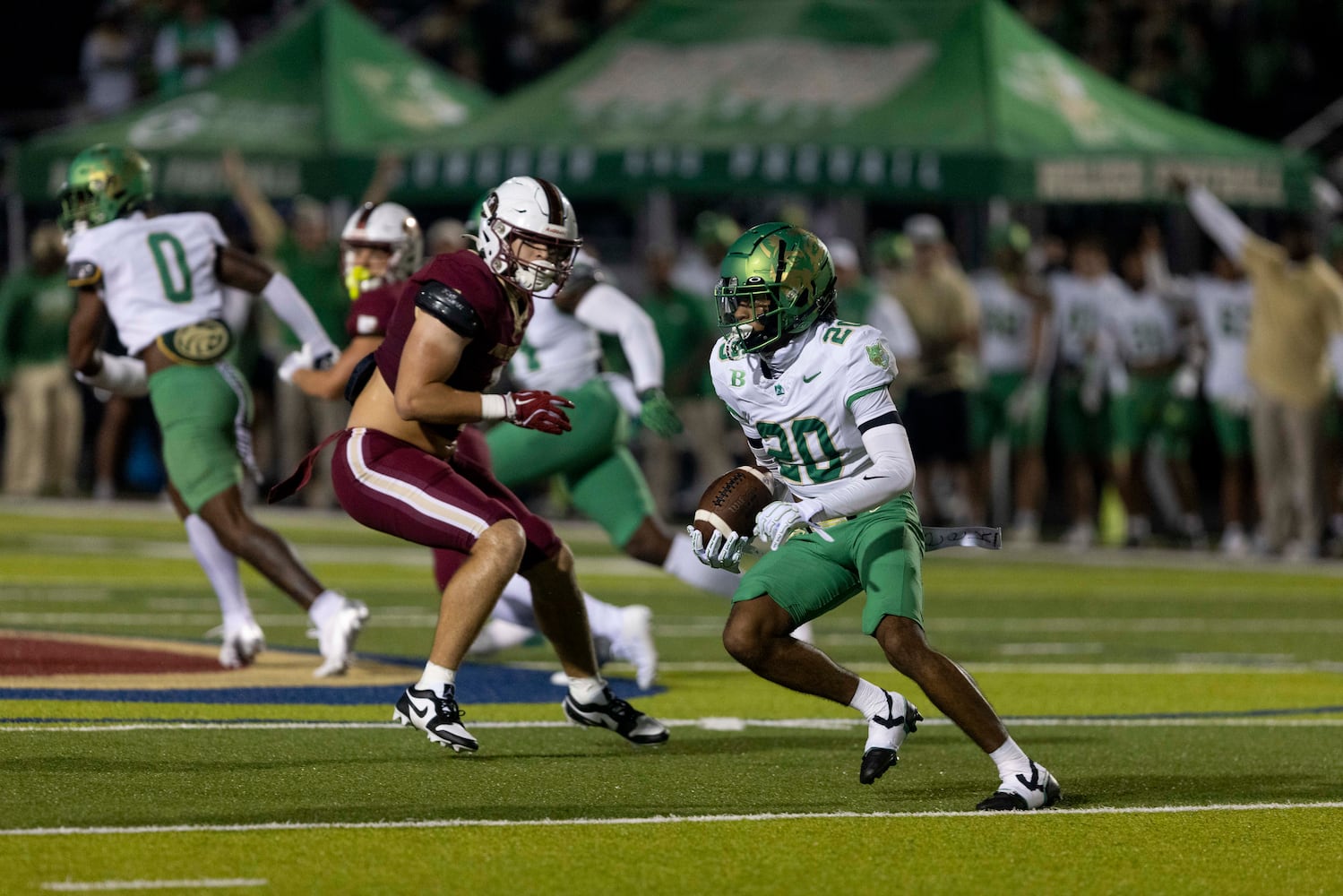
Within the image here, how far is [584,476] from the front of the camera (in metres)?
9.31

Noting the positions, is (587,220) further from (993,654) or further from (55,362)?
(993,654)

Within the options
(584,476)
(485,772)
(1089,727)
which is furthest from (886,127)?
(485,772)

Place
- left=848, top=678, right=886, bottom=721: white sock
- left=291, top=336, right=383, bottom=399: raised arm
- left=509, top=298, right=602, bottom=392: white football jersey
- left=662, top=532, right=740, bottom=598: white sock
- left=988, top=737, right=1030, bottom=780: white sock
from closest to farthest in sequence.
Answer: left=988, top=737, right=1030, bottom=780: white sock, left=848, top=678, right=886, bottom=721: white sock, left=291, top=336, right=383, bottom=399: raised arm, left=662, top=532, right=740, bottom=598: white sock, left=509, top=298, right=602, bottom=392: white football jersey

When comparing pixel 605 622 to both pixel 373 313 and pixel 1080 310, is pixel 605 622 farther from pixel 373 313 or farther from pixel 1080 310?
pixel 1080 310

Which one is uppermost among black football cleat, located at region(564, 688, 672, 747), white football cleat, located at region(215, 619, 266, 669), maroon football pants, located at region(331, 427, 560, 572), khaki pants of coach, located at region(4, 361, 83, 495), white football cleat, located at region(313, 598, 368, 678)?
maroon football pants, located at region(331, 427, 560, 572)

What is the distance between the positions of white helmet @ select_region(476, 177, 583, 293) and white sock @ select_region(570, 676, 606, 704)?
121 centimetres

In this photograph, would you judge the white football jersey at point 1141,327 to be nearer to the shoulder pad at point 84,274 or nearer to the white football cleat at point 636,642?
the white football cleat at point 636,642

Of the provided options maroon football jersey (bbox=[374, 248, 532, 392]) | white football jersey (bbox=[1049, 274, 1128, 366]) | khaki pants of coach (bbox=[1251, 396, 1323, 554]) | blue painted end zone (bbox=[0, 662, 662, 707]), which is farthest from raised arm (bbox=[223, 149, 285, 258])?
maroon football jersey (bbox=[374, 248, 532, 392])

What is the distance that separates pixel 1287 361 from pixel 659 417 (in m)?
7.83

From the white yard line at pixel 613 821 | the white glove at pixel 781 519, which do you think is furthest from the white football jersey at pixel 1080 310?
the white glove at pixel 781 519

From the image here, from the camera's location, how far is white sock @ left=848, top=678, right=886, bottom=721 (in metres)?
6.36

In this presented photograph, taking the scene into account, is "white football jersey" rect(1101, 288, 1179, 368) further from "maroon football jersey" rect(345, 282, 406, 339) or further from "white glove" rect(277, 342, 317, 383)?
"white glove" rect(277, 342, 317, 383)

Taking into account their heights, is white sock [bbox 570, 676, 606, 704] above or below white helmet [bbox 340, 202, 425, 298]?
below

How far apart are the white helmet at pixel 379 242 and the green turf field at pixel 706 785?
1554mm
